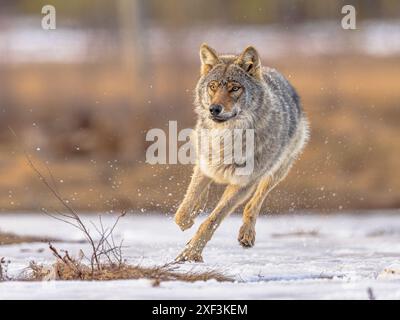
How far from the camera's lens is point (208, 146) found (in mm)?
8281

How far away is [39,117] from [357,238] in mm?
8848

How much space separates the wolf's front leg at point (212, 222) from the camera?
25.0 feet

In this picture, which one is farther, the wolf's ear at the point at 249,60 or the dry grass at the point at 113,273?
the wolf's ear at the point at 249,60

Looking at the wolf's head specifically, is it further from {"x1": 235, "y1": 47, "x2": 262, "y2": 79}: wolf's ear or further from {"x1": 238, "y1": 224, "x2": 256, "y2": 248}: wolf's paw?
{"x1": 238, "y1": 224, "x2": 256, "y2": 248}: wolf's paw

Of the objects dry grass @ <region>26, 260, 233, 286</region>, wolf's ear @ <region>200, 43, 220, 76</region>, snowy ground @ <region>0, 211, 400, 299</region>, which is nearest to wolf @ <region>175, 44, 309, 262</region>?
wolf's ear @ <region>200, 43, 220, 76</region>

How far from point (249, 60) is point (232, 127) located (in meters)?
0.56

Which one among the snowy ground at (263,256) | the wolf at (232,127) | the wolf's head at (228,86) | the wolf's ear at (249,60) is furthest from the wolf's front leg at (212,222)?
the wolf's ear at (249,60)

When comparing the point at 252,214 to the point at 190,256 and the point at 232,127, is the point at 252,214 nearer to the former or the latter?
the point at 232,127

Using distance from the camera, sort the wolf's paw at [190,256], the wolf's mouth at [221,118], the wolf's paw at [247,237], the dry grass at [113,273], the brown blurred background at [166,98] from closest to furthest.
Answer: the dry grass at [113,273]
the wolf's paw at [190,256]
the wolf's mouth at [221,118]
the wolf's paw at [247,237]
the brown blurred background at [166,98]

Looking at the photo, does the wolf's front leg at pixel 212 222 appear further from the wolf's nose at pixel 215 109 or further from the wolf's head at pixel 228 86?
the wolf's nose at pixel 215 109

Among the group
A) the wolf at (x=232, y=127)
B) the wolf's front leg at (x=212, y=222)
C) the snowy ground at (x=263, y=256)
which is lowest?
the snowy ground at (x=263, y=256)

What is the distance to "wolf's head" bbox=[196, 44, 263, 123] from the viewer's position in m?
7.85

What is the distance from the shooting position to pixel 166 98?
58.5 ft

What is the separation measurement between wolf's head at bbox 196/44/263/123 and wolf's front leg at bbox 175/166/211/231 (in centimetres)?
50
